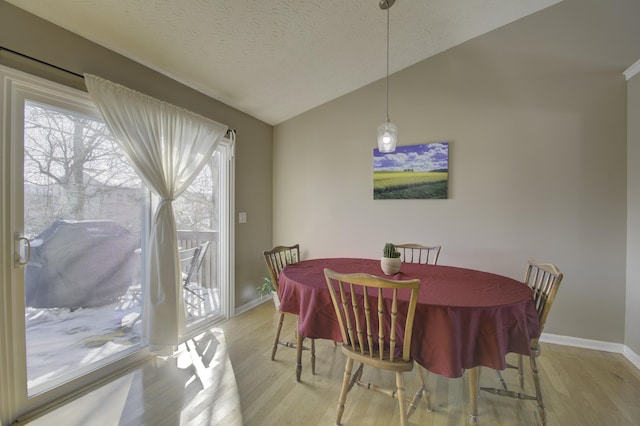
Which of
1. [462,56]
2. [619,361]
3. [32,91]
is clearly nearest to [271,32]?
[32,91]

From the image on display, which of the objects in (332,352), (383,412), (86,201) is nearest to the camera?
(383,412)

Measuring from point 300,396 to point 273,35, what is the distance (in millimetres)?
2730

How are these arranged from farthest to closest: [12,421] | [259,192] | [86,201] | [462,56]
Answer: [259,192] → [462,56] → [86,201] → [12,421]

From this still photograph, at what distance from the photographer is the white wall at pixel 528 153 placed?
252 centimetres

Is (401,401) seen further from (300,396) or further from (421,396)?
(300,396)

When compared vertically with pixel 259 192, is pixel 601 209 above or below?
below

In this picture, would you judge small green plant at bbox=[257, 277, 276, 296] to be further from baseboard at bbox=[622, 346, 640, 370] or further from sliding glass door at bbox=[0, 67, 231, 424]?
baseboard at bbox=[622, 346, 640, 370]

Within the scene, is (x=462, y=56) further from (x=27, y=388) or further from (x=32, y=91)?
(x=27, y=388)

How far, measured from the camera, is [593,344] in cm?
257

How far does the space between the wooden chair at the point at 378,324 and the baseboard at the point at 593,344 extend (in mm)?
1986

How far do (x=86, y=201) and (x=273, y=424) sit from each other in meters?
1.99

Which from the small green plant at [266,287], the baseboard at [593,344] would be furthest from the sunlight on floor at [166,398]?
the baseboard at [593,344]

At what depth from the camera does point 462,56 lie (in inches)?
118

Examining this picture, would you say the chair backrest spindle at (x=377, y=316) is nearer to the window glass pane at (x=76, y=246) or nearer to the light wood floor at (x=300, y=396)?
the light wood floor at (x=300, y=396)
